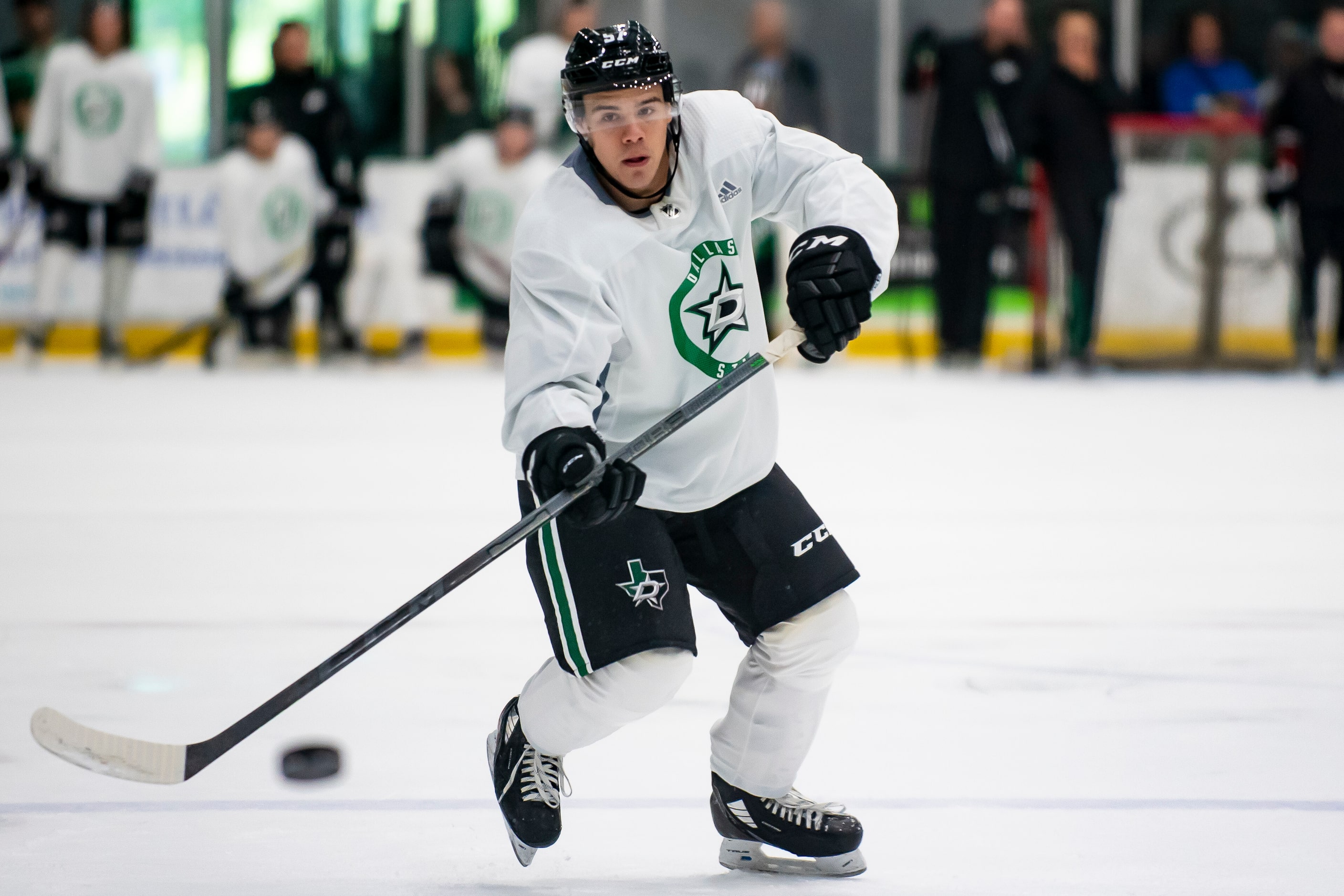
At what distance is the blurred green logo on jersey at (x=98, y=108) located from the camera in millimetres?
8414

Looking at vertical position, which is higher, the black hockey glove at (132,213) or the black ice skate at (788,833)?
the black hockey glove at (132,213)

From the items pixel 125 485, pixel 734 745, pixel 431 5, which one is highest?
pixel 431 5

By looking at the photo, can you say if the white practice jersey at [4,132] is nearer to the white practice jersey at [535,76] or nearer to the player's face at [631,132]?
the white practice jersey at [535,76]

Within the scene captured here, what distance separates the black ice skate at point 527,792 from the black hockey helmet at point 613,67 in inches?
26.7

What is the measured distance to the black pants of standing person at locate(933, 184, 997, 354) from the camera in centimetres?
827

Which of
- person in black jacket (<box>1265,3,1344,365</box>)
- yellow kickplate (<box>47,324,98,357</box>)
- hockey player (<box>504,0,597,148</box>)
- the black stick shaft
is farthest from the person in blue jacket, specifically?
the black stick shaft

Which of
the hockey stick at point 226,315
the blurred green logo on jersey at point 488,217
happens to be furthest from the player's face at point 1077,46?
the hockey stick at point 226,315

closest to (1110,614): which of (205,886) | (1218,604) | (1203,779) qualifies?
(1218,604)

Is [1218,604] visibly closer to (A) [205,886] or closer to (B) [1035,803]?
(B) [1035,803]

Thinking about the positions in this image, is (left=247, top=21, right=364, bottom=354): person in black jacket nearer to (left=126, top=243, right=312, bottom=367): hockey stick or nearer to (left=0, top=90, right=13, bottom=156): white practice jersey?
(left=126, top=243, right=312, bottom=367): hockey stick

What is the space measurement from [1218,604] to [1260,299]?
17.5 ft

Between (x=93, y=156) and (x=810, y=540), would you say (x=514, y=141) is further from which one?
(x=810, y=540)

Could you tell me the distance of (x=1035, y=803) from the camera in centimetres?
216

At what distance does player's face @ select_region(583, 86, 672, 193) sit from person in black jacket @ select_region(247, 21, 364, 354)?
6.61 metres
